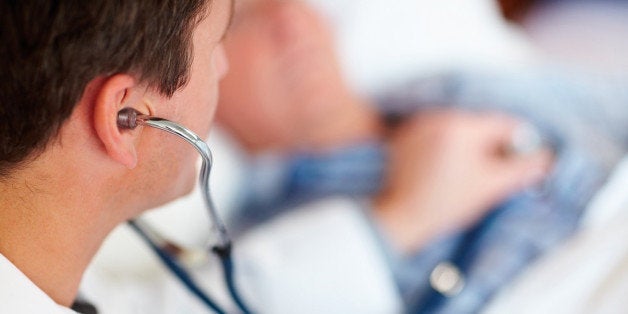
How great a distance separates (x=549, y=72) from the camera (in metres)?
1.49

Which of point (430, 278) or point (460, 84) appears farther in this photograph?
point (460, 84)

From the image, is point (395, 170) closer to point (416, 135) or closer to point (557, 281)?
point (416, 135)

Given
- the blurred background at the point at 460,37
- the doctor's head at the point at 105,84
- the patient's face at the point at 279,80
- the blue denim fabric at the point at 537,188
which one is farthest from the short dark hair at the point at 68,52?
the blurred background at the point at 460,37

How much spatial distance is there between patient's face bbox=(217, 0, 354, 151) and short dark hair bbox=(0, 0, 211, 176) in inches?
30.4

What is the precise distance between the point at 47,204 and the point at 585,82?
3.72 feet

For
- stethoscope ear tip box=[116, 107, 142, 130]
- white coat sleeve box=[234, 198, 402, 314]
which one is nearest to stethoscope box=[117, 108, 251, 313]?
stethoscope ear tip box=[116, 107, 142, 130]

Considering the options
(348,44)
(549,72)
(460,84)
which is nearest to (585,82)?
(549,72)

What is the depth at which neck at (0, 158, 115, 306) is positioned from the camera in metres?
0.67

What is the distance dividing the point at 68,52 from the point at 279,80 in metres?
0.87

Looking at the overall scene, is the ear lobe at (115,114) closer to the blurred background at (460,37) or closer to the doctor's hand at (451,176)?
→ the doctor's hand at (451,176)

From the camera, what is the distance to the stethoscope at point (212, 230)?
2.16ft

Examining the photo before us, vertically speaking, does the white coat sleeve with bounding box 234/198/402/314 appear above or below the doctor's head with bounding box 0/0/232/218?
below

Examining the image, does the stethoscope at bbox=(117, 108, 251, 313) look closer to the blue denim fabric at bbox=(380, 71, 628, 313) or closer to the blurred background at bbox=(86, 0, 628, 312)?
the blue denim fabric at bbox=(380, 71, 628, 313)

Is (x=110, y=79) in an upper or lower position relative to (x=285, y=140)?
upper
